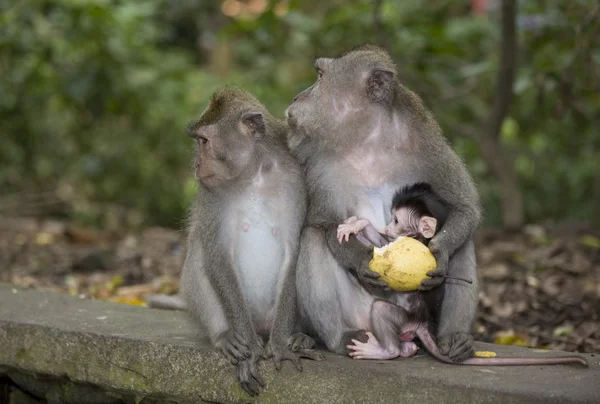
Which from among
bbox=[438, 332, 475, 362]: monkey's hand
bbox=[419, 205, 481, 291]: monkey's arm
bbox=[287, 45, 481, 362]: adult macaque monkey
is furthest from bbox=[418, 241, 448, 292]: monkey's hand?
bbox=[438, 332, 475, 362]: monkey's hand

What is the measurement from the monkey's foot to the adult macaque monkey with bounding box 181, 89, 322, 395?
0.22m

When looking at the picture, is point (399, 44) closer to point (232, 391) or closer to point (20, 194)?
point (232, 391)

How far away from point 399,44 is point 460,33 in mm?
464

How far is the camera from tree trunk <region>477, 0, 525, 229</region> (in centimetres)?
604

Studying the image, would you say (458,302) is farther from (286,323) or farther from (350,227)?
(286,323)

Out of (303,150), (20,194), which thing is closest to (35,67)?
(20,194)

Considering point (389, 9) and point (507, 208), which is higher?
point (389, 9)

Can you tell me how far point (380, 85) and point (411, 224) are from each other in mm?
574

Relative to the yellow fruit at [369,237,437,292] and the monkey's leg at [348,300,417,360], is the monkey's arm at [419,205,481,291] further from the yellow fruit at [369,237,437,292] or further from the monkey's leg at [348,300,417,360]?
the monkey's leg at [348,300,417,360]

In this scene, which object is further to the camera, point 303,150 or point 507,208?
point 507,208

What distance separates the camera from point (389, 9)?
7707 mm

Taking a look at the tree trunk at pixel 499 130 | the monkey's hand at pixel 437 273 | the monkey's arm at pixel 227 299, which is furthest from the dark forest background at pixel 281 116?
the monkey's arm at pixel 227 299

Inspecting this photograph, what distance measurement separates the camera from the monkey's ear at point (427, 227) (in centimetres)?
357

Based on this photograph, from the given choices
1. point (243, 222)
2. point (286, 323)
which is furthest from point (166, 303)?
point (286, 323)
